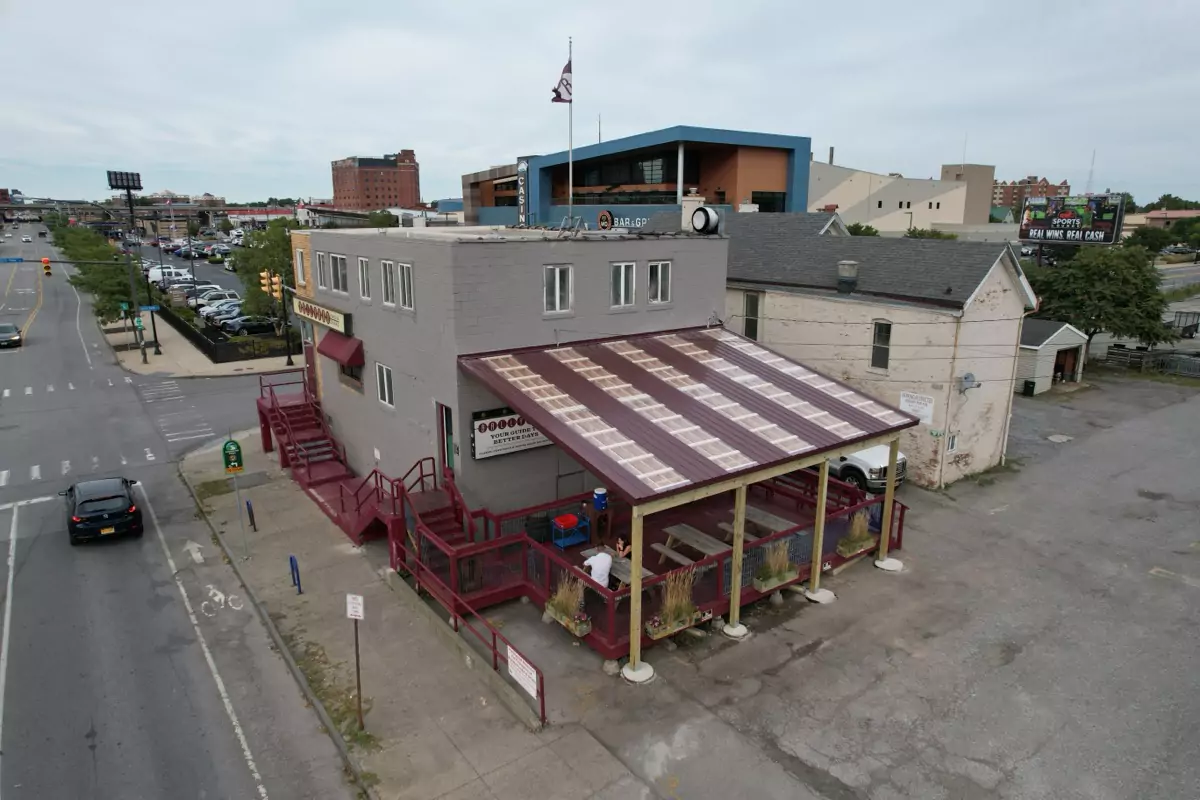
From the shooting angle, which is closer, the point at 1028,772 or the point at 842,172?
the point at 1028,772

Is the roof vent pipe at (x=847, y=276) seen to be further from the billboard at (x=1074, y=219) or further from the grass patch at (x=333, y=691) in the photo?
the billboard at (x=1074, y=219)

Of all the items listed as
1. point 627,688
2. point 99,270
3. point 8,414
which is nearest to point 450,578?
point 627,688

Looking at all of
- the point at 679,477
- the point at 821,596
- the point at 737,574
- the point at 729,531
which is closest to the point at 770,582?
the point at 737,574

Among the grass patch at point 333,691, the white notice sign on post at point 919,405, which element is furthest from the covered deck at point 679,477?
the white notice sign on post at point 919,405

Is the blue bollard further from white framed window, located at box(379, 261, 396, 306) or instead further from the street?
white framed window, located at box(379, 261, 396, 306)

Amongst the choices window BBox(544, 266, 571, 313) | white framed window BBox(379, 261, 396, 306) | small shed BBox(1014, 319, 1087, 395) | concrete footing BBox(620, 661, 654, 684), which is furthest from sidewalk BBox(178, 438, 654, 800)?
small shed BBox(1014, 319, 1087, 395)

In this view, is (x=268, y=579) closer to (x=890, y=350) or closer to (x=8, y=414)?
(x=890, y=350)
